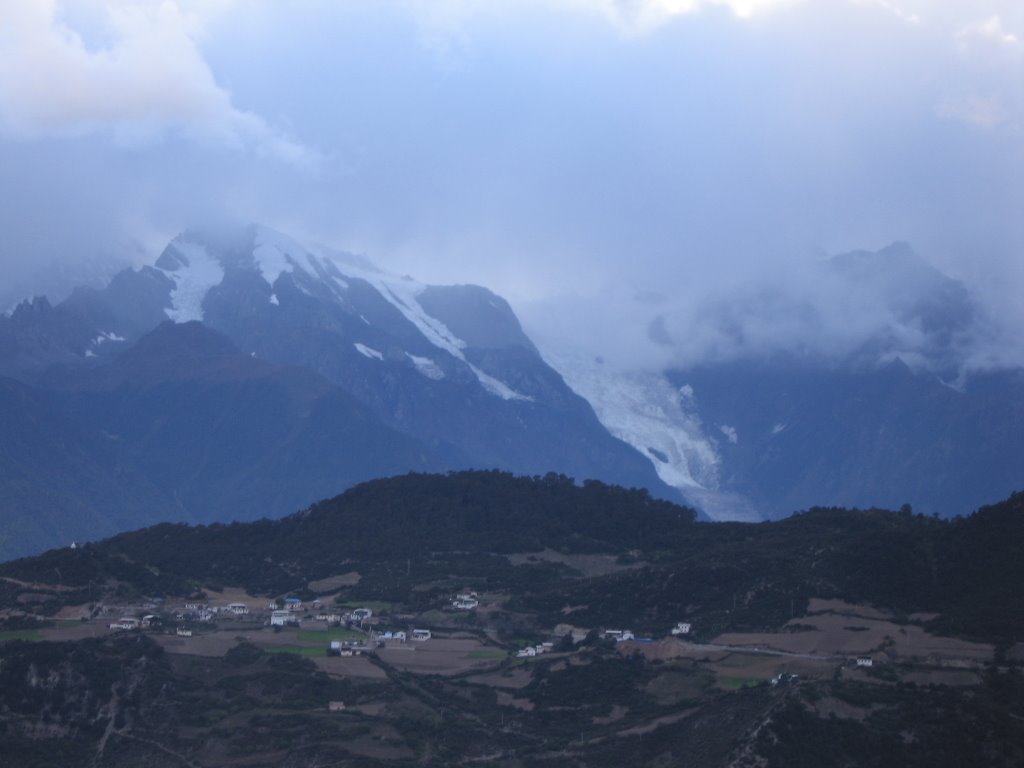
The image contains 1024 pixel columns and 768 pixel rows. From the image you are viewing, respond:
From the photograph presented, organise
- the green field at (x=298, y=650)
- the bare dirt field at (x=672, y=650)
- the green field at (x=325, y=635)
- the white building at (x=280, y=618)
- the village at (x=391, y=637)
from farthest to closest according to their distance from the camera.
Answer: the white building at (x=280, y=618)
the green field at (x=325, y=635)
the green field at (x=298, y=650)
the bare dirt field at (x=672, y=650)
the village at (x=391, y=637)

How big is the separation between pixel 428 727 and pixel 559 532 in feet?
142

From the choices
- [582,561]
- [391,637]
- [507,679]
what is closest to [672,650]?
[507,679]

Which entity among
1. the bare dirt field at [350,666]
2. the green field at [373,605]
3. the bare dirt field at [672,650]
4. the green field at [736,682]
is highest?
the green field at [373,605]

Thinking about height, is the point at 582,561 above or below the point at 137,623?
above

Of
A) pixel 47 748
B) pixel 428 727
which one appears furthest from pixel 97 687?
pixel 428 727

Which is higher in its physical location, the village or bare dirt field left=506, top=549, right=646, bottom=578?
bare dirt field left=506, top=549, right=646, bottom=578

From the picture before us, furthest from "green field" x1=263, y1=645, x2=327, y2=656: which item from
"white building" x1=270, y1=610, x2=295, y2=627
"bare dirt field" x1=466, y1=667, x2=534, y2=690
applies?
"bare dirt field" x1=466, y1=667, x2=534, y2=690

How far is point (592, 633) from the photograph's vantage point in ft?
315

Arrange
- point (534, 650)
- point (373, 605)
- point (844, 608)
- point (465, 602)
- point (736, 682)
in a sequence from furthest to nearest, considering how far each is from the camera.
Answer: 1. point (373, 605)
2. point (465, 602)
3. point (534, 650)
4. point (844, 608)
5. point (736, 682)

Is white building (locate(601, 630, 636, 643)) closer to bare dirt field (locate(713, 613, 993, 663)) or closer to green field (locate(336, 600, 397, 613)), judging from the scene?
bare dirt field (locate(713, 613, 993, 663))

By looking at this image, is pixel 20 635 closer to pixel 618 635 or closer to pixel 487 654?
pixel 487 654

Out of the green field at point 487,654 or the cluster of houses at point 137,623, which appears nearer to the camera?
the green field at point 487,654

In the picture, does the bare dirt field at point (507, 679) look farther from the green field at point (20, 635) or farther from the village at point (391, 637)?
the green field at point (20, 635)

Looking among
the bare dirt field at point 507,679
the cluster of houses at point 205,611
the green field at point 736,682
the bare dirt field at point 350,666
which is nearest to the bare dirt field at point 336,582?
the cluster of houses at point 205,611
